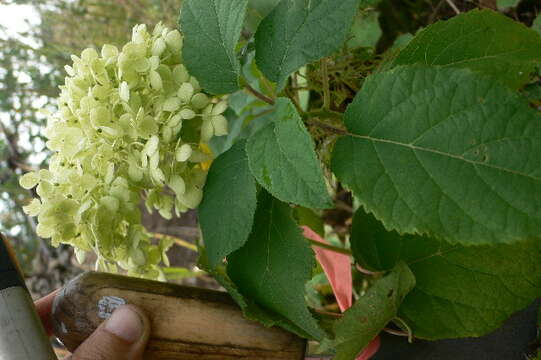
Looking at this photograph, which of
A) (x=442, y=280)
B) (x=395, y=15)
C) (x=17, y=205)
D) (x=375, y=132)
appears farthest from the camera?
(x=17, y=205)

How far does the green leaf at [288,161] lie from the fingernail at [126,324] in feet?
0.63

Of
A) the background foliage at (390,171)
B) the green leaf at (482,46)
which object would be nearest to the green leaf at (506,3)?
the background foliage at (390,171)

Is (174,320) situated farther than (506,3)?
No

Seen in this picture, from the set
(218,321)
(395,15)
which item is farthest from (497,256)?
(395,15)

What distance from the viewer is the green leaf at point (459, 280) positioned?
48cm

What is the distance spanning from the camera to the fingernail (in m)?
0.48

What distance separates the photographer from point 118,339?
1.59ft

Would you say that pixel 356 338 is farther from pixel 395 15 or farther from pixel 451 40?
pixel 395 15

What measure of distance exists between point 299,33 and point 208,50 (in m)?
0.09

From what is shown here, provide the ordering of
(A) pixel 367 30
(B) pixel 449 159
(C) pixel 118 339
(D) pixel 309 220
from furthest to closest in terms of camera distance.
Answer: (A) pixel 367 30, (D) pixel 309 220, (C) pixel 118 339, (B) pixel 449 159

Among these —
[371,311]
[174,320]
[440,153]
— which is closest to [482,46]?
[440,153]

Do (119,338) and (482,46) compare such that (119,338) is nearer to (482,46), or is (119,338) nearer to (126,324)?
(126,324)

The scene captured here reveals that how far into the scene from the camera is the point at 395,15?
3.34 feet

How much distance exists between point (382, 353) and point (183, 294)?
0.78ft
